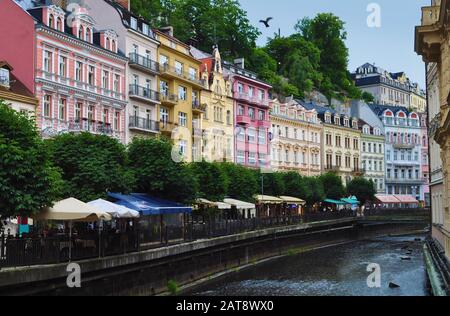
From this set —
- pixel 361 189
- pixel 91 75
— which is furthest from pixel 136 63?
pixel 361 189

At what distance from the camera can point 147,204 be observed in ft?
117

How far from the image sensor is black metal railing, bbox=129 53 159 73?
5807 centimetres

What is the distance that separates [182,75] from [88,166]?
1320 inches

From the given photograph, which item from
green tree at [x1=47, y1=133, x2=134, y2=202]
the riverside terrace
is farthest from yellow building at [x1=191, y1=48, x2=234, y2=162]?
green tree at [x1=47, y1=133, x2=134, y2=202]

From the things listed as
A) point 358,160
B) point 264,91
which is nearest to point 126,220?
point 264,91

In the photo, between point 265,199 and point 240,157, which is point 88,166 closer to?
point 265,199

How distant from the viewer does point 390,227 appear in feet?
296

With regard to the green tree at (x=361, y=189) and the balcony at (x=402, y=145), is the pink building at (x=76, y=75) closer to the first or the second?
the green tree at (x=361, y=189)

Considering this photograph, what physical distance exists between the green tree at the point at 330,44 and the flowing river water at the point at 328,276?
8020cm

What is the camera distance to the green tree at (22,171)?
23875mm

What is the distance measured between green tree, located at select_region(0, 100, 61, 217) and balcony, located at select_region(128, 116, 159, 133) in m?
31.1

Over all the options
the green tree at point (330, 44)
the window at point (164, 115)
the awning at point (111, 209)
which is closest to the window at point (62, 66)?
the window at point (164, 115)
